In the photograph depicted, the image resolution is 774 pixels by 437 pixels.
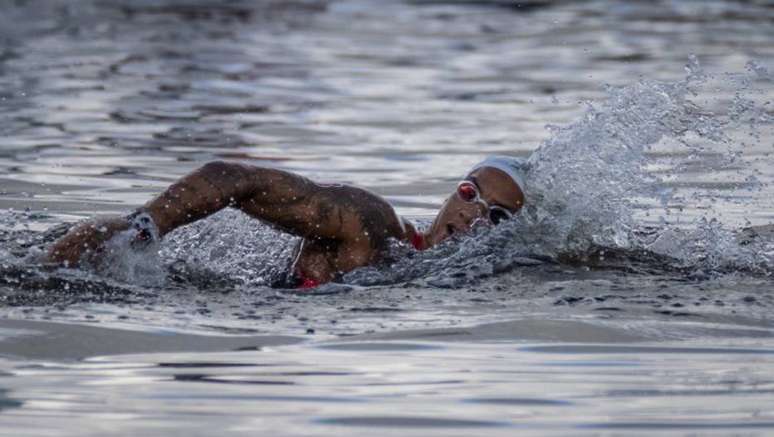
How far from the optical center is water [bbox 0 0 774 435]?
606cm

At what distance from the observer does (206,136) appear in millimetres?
16125

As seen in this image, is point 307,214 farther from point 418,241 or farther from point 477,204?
point 477,204

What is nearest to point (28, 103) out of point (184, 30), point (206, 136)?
point (206, 136)

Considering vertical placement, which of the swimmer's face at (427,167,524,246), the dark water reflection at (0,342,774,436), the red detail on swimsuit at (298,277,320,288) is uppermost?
the swimmer's face at (427,167,524,246)

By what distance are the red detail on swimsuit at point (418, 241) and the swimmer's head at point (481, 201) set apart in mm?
59

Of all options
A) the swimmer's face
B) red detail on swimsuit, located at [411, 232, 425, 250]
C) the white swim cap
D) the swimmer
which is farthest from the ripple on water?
the white swim cap

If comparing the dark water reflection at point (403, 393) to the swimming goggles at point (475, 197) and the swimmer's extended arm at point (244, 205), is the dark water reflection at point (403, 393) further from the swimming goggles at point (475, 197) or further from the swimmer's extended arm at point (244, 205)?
the swimming goggles at point (475, 197)

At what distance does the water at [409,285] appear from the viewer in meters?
6.06

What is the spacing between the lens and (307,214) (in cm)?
829

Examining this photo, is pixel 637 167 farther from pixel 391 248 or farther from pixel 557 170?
pixel 391 248

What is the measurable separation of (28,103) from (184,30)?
31.3 feet

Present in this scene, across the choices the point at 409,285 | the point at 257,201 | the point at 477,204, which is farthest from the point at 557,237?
the point at 257,201

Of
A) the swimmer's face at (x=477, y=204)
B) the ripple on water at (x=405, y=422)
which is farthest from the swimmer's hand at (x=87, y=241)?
the ripple on water at (x=405, y=422)

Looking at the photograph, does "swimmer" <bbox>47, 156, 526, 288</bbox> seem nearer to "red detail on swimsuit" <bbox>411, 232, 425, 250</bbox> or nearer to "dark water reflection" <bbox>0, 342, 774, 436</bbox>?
"red detail on swimsuit" <bbox>411, 232, 425, 250</bbox>
